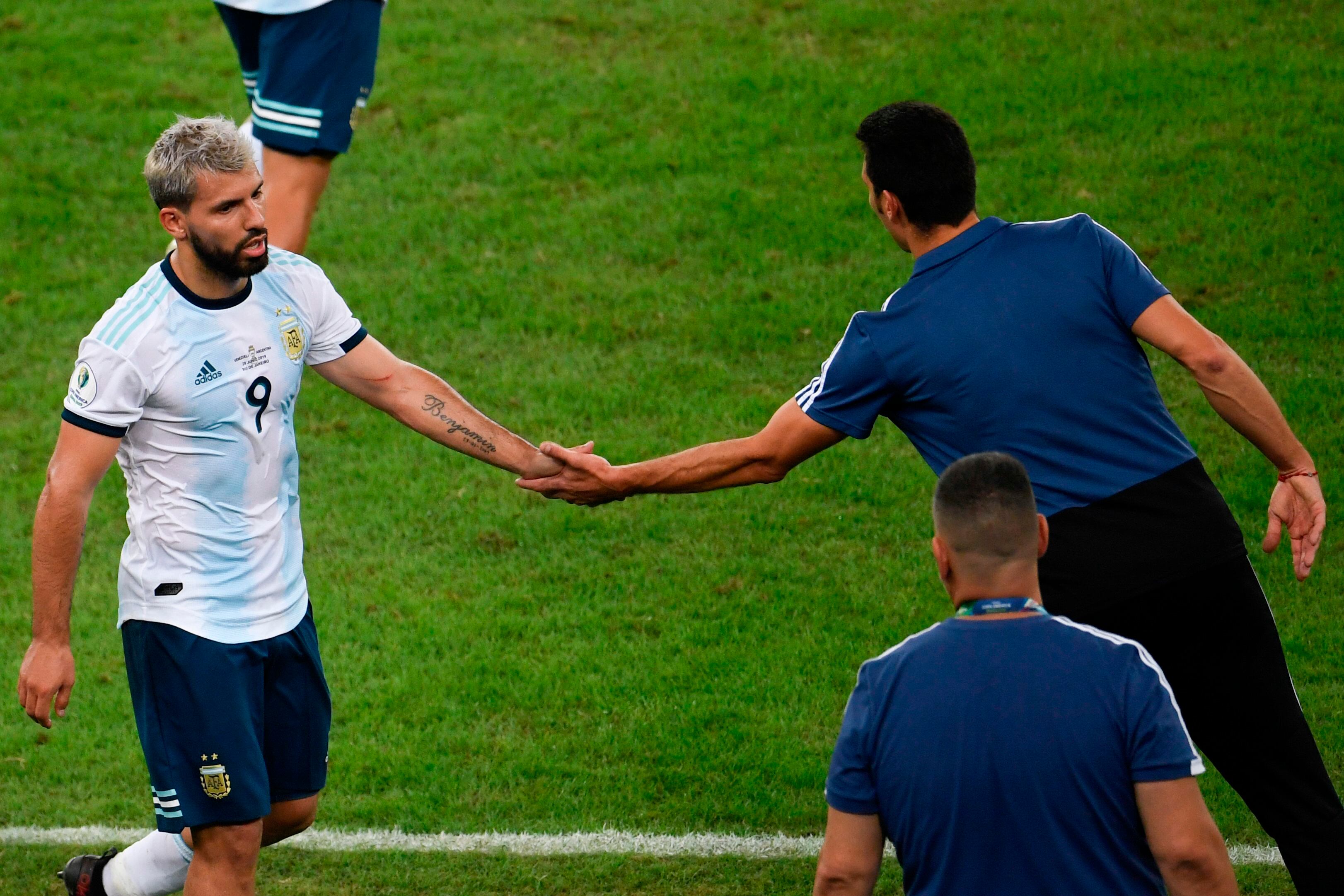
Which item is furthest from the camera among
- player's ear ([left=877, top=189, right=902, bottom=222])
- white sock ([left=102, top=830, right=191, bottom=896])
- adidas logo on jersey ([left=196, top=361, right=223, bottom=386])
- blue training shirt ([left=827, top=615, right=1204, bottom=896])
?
white sock ([left=102, top=830, right=191, bottom=896])

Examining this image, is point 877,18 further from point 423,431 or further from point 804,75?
point 423,431

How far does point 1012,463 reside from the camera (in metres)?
3.21

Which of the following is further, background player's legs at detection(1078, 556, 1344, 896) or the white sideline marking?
the white sideline marking

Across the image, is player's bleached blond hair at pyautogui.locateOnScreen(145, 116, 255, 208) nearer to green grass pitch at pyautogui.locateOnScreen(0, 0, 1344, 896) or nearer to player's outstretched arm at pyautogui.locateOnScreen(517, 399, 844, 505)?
player's outstretched arm at pyautogui.locateOnScreen(517, 399, 844, 505)

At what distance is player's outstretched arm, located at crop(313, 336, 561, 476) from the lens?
4.96 m

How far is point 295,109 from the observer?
7.38 metres

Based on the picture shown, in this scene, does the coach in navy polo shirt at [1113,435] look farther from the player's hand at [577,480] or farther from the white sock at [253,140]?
the white sock at [253,140]

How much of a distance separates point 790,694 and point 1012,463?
362 centimetres

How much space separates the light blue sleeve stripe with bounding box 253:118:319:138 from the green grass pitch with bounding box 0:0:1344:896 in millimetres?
2019

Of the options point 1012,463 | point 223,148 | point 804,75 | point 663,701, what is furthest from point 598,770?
point 804,75

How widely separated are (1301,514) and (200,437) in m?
3.22

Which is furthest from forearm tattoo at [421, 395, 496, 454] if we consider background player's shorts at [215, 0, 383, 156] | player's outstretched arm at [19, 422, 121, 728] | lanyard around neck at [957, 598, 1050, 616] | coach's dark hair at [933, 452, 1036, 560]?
background player's shorts at [215, 0, 383, 156]

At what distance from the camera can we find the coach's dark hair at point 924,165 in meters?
4.33

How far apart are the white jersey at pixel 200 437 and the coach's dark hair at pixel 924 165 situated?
5.96 ft
